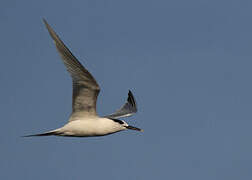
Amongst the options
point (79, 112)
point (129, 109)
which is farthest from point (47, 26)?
point (129, 109)

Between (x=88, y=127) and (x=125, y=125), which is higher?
(x=125, y=125)

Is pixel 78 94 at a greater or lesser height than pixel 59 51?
lesser

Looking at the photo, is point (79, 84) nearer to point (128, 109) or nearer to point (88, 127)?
point (88, 127)

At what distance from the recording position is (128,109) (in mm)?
21125

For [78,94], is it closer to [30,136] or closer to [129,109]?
[30,136]

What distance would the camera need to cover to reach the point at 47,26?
13.3 metres

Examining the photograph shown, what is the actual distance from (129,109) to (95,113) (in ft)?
16.5

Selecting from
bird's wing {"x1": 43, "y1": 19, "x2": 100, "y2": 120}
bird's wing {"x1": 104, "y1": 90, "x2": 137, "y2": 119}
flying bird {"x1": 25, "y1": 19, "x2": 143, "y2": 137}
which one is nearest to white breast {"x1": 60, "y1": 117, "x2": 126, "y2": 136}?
flying bird {"x1": 25, "y1": 19, "x2": 143, "y2": 137}

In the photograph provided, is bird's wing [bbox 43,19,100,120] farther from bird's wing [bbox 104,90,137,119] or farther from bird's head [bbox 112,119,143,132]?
bird's wing [bbox 104,90,137,119]

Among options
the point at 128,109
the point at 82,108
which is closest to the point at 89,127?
the point at 82,108

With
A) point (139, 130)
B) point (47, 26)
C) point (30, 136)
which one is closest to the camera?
point (47, 26)

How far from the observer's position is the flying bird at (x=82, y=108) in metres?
14.4

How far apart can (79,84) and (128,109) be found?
20.9 ft

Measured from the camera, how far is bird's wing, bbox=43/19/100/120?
14023 millimetres
